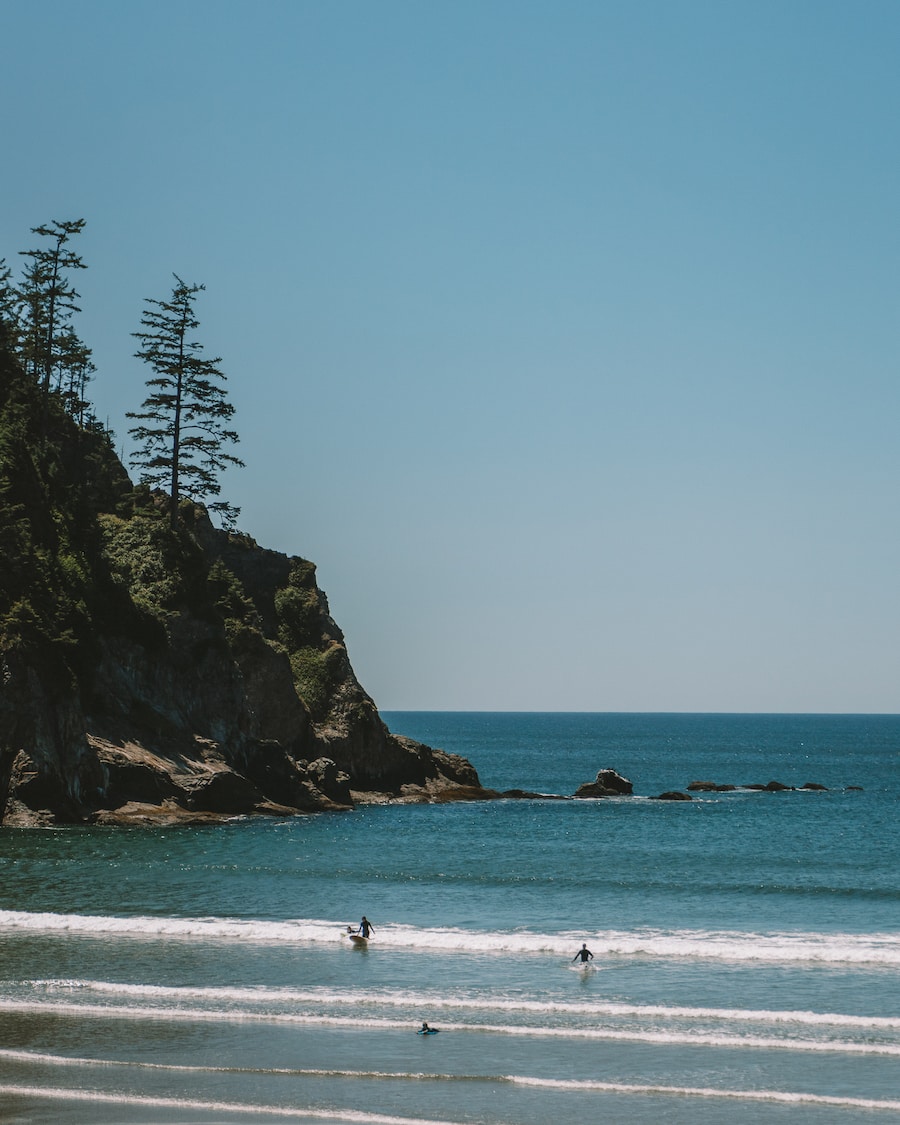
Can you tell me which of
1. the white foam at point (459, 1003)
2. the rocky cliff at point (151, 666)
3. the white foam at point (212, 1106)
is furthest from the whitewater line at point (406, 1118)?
the rocky cliff at point (151, 666)

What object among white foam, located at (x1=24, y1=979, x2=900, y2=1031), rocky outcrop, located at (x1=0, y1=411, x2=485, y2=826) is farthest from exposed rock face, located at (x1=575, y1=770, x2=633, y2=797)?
white foam, located at (x1=24, y1=979, x2=900, y2=1031)

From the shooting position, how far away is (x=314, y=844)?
190 feet

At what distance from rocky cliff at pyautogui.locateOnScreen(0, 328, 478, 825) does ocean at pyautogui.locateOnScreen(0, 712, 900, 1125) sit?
14.6ft

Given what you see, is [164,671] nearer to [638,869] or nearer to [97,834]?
[97,834]

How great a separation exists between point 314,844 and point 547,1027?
31.6 meters

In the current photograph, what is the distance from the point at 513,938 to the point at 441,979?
5.30 m

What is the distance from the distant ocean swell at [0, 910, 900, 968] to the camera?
34906mm

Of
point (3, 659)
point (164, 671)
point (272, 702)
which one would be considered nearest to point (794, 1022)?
point (3, 659)

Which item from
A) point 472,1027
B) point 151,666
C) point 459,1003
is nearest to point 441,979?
point 459,1003

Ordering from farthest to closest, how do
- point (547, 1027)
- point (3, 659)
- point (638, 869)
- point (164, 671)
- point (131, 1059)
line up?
point (164, 671) < point (3, 659) < point (638, 869) < point (547, 1027) < point (131, 1059)

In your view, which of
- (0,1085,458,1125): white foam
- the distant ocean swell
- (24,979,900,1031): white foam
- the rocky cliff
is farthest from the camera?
the rocky cliff

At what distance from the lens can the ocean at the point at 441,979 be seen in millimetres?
23078

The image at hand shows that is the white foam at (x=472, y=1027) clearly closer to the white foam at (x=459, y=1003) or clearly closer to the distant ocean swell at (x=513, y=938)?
the white foam at (x=459, y=1003)

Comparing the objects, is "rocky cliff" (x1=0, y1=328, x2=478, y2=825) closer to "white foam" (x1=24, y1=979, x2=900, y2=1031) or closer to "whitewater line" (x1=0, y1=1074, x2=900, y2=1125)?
"white foam" (x1=24, y1=979, x2=900, y2=1031)
